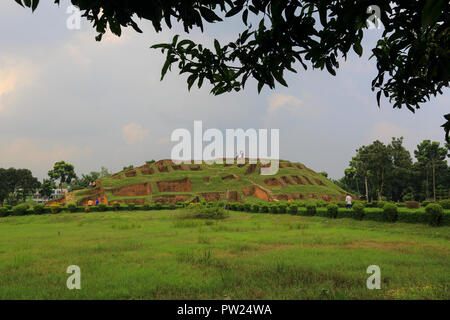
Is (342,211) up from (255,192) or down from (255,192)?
up

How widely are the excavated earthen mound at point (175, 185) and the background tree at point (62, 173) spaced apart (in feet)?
118

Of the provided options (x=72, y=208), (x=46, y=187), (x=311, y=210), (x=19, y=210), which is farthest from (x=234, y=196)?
(x=46, y=187)

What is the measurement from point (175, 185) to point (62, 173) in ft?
124

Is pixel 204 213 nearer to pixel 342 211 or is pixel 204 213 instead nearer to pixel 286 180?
pixel 342 211

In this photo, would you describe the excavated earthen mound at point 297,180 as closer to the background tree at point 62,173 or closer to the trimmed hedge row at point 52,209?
the trimmed hedge row at point 52,209

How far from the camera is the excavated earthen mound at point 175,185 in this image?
4019cm

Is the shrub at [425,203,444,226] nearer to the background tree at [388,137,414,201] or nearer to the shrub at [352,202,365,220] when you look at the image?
the shrub at [352,202,365,220]

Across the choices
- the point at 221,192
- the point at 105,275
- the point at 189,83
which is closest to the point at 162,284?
the point at 105,275

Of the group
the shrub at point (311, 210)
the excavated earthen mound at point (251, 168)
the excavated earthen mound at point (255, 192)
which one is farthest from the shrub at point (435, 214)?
the excavated earthen mound at point (251, 168)

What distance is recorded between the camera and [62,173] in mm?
64062

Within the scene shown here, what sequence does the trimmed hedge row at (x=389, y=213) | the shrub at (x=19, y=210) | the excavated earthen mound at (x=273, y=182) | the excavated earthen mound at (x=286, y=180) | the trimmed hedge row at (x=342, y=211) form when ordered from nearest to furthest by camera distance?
the trimmed hedge row at (x=389, y=213)
the trimmed hedge row at (x=342, y=211)
the shrub at (x=19, y=210)
the excavated earthen mound at (x=273, y=182)
the excavated earthen mound at (x=286, y=180)

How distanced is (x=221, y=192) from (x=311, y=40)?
123 feet

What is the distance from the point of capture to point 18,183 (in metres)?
55.1
